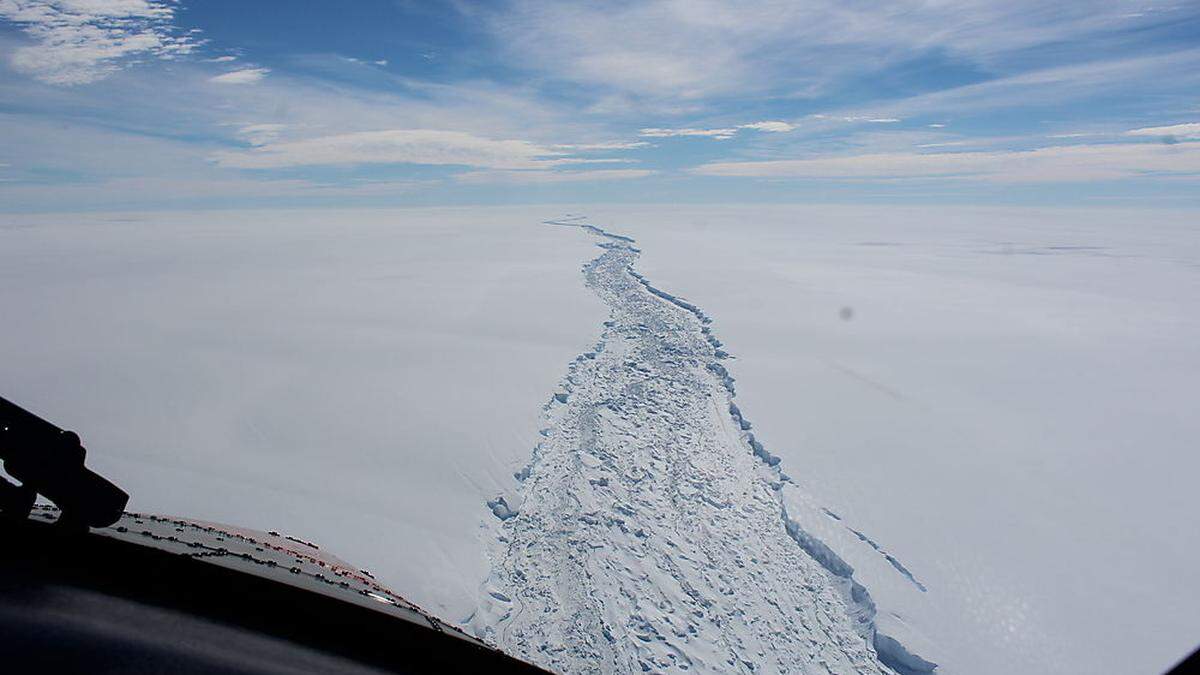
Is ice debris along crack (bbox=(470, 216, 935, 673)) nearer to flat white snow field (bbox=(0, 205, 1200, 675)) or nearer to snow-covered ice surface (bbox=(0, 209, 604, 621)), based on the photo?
flat white snow field (bbox=(0, 205, 1200, 675))

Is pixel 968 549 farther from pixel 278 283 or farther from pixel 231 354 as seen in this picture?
pixel 278 283

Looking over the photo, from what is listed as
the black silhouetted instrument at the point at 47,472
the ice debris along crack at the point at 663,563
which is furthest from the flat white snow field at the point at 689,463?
the black silhouetted instrument at the point at 47,472

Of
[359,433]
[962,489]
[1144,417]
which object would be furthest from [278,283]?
[1144,417]

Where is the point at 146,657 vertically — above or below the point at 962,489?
above

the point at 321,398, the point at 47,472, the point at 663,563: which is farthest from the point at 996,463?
the point at 321,398

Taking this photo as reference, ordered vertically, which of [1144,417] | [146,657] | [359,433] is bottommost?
[1144,417]

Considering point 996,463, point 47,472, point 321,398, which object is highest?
point 47,472

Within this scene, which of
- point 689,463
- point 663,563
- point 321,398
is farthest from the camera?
point 321,398

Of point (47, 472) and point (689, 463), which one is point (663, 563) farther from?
point (47, 472)
